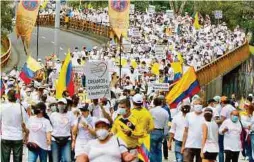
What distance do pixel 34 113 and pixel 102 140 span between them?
169 inches

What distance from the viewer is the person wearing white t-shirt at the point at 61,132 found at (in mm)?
14109

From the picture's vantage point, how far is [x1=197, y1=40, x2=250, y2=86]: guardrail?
39.8 meters

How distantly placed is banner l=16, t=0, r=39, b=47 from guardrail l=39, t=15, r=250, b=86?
40.7ft

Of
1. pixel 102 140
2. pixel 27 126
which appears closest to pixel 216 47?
pixel 27 126

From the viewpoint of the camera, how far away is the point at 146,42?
4100 centimetres

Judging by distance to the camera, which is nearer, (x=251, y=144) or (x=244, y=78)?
(x=251, y=144)

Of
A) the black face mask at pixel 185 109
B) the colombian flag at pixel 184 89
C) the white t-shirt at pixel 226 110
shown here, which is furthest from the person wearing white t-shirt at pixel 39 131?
the colombian flag at pixel 184 89

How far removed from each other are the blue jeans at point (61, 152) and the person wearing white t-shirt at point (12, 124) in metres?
0.82

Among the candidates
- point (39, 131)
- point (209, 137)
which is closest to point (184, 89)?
point (209, 137)

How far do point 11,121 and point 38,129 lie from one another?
47 cm

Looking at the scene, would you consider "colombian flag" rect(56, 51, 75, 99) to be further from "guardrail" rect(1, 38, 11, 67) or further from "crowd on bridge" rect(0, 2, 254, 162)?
"guardrail" rect(1, 38, 11, 67)

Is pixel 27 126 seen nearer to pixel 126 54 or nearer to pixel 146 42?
pixel 126 54

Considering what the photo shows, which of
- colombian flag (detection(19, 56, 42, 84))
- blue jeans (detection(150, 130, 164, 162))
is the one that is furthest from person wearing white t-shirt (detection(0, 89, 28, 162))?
colombian flag (detection(19, 56, 42, 84))

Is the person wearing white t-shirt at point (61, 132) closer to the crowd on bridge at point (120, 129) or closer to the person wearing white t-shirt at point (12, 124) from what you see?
the crowd on bridge at point (120, 129)
